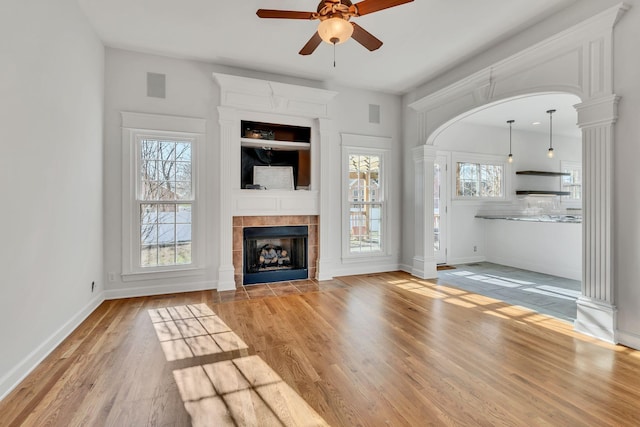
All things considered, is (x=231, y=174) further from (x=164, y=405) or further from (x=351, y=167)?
(x=164, y=405)

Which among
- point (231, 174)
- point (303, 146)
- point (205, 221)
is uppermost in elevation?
point (303, 146)

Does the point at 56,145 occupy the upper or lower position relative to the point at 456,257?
upper

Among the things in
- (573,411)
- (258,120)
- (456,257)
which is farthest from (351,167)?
(573,411)

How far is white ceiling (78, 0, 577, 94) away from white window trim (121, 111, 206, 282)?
0.96 metres

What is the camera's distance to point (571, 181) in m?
7.94

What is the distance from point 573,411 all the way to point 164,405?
2.48 metres

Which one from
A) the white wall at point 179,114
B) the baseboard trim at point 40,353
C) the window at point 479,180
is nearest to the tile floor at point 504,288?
the white wall at point 179,114

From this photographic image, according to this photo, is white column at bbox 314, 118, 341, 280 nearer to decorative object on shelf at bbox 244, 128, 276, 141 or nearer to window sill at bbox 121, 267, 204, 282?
decorative object on shelf at bbox 244, 128, 276, 141

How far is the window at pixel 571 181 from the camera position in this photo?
7777 millimetres

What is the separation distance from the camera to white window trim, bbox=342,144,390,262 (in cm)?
525

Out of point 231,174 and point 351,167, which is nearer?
point 231,174

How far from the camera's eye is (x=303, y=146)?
4.98 meters

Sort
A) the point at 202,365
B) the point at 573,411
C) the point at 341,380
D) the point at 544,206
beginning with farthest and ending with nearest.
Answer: the point at 544,206 < the point at 202,365 < the point at 341,380 < the point at 573,411

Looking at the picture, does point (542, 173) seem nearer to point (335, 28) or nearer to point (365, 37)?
point (365, 37)
